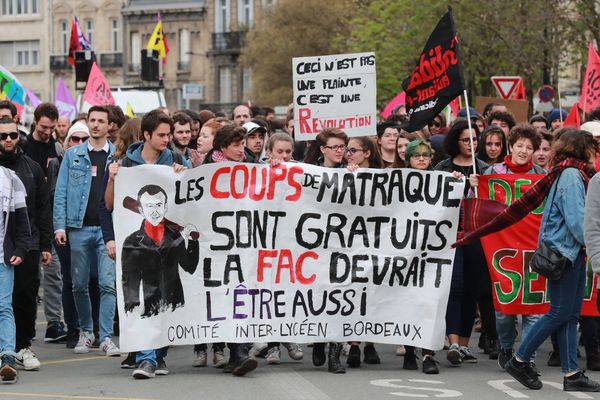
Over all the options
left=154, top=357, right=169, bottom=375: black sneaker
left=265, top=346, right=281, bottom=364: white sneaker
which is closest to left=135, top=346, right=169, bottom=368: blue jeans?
left=154, top=357, right=169, bottom=375: black sneaker

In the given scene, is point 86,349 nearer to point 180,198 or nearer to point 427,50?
A: point 180,198

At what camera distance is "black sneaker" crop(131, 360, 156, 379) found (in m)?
10.7

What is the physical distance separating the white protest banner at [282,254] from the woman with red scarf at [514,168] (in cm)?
48

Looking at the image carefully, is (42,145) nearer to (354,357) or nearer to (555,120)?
(354,357)

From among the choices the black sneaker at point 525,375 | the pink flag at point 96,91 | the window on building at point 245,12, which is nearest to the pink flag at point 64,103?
the pink flag at point 96,91

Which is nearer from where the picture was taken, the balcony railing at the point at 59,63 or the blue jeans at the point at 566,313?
the blue jeans at the point at 566,313

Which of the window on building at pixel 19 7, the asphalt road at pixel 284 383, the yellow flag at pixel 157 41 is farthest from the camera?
the window on building at pixel 19 7

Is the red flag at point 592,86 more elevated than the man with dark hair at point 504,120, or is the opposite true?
the red flag at point 592,86

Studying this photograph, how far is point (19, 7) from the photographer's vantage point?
91.9 meters

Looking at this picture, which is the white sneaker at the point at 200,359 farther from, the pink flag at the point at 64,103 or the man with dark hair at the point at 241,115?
the pink flag at the point at 64,103

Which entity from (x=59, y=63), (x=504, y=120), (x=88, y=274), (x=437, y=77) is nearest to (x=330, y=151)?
(x=437, y=77)

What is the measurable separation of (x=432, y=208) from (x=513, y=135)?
3.05 feet

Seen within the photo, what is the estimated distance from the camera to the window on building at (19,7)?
301 ft

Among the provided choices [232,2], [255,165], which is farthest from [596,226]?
[232,2]
